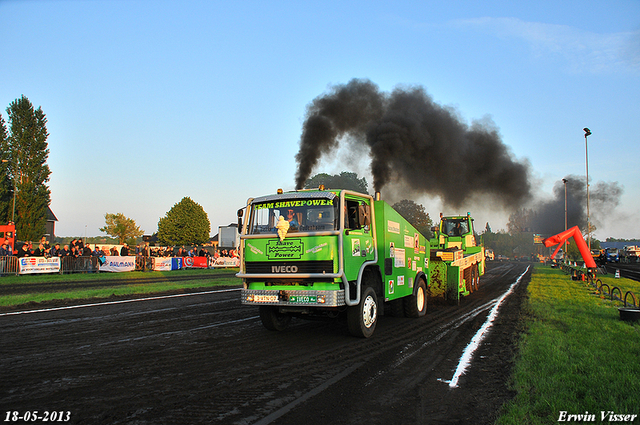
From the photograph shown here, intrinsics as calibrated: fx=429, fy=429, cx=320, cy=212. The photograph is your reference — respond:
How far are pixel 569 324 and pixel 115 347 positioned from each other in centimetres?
916

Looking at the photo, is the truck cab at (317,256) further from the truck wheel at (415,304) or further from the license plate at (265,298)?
the truck wheel at (415,304)

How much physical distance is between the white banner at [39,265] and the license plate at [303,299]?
70.6 feet

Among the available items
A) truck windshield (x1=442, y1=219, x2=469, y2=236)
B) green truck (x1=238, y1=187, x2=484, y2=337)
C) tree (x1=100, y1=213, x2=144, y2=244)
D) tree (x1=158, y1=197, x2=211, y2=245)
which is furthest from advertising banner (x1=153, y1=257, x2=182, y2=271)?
tree (x1=100, y1=213, x2=144, y2=244)

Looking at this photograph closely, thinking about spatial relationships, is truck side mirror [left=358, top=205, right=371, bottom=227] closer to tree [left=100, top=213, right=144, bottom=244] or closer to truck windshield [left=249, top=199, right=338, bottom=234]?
truck windshield [left=249, top=199, right=338, bottom=234]

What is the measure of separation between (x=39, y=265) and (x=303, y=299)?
21857mm

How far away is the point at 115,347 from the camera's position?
23.9 ft

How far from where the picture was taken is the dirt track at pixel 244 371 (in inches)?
176

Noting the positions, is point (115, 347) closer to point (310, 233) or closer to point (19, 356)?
point (19, 356)

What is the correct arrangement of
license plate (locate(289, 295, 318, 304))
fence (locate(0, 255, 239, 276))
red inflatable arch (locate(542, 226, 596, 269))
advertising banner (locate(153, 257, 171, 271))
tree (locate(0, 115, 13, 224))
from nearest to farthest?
license plate (locate(289, 295, 318, 304)) < red inflatable arch (locate(542, 226, 596, 269)) < fence (locate(0, 255, 239, 276)) < advertising banner (locate(153, 257, 171, 271)) < tree (locate(0, 115, 13, 224))

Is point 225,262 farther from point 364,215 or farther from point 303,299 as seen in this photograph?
point 303,299

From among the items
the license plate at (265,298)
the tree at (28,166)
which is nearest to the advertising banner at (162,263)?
the license plate at (265,298)

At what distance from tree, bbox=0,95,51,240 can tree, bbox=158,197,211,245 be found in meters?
19.9

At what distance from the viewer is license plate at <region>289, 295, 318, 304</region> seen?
7.53 metres

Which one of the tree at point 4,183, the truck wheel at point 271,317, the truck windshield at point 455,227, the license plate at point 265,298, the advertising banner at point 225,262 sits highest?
the tree at point 4,183
